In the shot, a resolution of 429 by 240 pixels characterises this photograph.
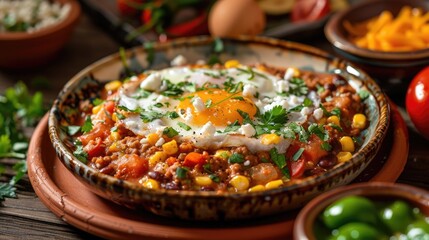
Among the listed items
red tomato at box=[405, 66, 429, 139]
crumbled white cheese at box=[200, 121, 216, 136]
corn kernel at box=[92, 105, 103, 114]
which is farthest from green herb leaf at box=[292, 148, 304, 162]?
corn kernel at box=[92, 105, 103, 114]

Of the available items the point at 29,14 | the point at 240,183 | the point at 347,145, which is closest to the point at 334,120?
the point at 347,145

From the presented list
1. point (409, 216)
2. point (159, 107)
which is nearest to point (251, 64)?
Result: point (159, 107)

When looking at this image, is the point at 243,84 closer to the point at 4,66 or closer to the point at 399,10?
the point at 399,10

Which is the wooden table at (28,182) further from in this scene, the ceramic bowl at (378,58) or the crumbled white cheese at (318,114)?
the crumbled white cheese at (318,114)

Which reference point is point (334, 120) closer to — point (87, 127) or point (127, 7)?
point (87, 127)

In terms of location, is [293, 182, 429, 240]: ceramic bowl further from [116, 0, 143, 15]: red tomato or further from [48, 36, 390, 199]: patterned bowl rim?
[116, 0, 143, 15]: red tomato
